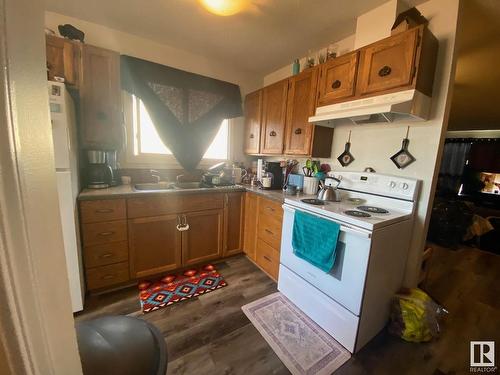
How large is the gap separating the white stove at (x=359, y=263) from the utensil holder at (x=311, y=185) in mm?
355

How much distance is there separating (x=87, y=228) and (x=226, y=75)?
A: 2.37 metres

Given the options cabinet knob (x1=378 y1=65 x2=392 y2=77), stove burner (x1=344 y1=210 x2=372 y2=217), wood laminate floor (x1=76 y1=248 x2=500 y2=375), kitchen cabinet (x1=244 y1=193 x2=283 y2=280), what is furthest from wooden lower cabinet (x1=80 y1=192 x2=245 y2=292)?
cabinet knob (x1=378 y1=65 x2=392 y2=77)

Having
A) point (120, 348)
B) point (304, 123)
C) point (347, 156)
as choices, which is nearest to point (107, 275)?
point (120, 348)

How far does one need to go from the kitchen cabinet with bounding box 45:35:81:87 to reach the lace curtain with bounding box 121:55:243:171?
421 millimetres

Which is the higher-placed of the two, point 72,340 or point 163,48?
point 163,48

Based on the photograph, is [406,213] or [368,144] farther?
[368,144]

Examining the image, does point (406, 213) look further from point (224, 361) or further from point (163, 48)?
point (163, 48)

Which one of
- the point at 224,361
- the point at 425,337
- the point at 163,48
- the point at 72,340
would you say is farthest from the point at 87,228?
the point at 425,337

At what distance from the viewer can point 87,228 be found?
1641 mm

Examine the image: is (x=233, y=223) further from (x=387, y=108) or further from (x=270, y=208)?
(x=387, y=108)

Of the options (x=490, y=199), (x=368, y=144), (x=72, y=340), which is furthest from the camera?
(x=490, y=199)

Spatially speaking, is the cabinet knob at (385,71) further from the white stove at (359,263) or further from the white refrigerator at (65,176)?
the white refrigerator at (65,176)

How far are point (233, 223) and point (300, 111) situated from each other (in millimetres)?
1457

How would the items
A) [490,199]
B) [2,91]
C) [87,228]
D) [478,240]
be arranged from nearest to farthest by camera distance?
[2,91] → [87,228] → [478,240] → [490,199]
